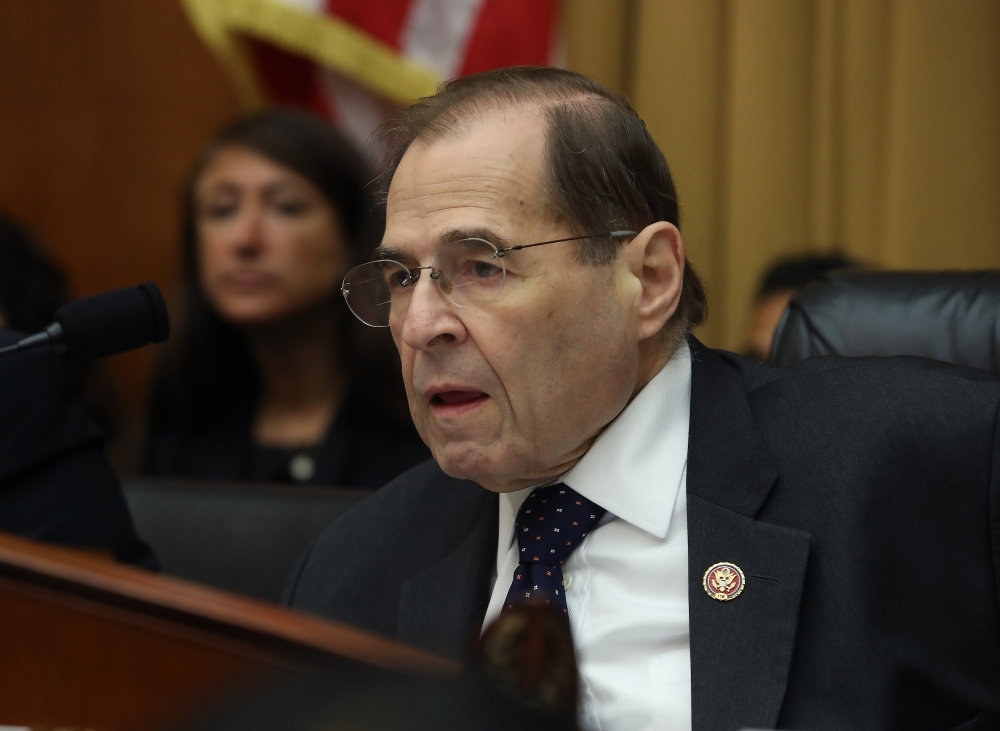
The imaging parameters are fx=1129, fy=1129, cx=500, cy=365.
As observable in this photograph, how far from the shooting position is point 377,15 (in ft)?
10.0

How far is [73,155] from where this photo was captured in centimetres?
376

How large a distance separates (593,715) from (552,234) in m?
0.57

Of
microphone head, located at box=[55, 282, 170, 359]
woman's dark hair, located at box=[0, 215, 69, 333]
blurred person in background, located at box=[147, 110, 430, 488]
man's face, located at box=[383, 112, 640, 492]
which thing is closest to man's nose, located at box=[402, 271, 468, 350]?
man's face, located at box=[383, 112, 640, 492]

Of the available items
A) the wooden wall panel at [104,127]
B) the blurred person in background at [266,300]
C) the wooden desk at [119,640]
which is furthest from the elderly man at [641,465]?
the wooden wall panel at [104,127]

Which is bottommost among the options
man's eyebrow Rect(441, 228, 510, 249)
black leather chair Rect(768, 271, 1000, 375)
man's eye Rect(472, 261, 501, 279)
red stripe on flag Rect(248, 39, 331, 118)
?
black leather chair Rect(768, 271, 1000, 375)

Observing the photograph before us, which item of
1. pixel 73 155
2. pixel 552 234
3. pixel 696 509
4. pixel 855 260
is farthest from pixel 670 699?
pixel 73 155

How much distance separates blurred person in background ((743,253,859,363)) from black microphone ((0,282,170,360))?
1.62 m

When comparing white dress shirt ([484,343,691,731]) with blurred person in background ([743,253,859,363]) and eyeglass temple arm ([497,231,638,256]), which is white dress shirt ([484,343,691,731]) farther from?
blurred person in background ([743,253,859,363])

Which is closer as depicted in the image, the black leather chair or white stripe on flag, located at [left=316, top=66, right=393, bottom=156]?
the black leather chair

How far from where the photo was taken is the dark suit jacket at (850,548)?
1.21 metres

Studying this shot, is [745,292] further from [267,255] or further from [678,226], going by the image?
[678,226]

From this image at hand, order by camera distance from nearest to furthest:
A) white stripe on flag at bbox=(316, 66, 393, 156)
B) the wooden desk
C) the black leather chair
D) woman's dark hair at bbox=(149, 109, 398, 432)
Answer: the wooden desk, the black leather chair, woman's dark hair at bbox=(149, 109, 398, 432), white stripe on flag at bbox=(316, 66, 393, 156)

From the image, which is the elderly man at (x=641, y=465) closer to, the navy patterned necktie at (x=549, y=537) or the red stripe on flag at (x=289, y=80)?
the navy patterned necktie at (x=549, y=537)

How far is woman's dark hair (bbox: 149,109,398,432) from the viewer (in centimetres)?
284
